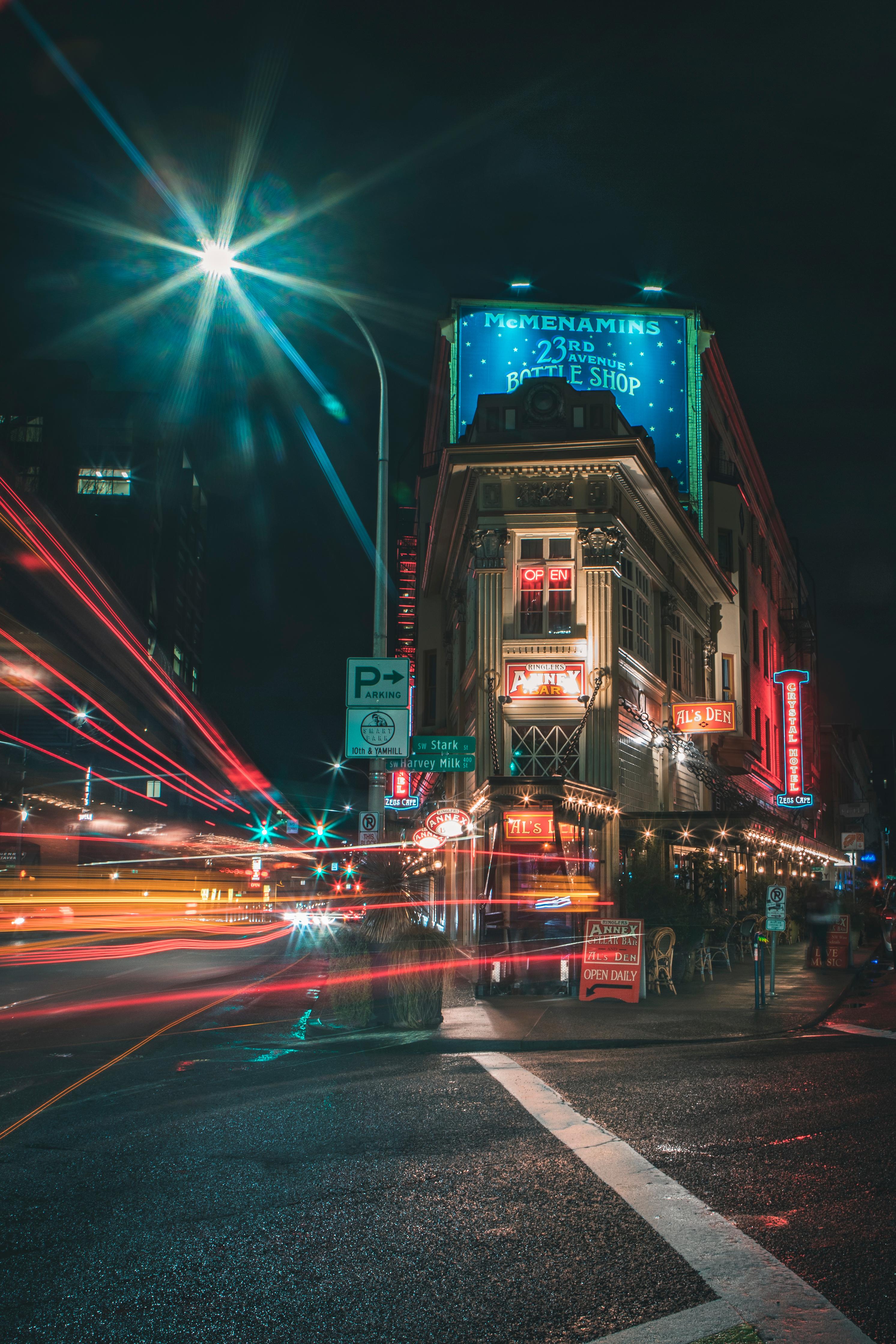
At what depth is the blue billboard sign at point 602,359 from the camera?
3678cm

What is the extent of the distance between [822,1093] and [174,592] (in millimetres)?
147772

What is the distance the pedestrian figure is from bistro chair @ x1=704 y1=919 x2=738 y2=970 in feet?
5.88

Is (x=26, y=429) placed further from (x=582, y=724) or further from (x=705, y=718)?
(x=582, y=724)

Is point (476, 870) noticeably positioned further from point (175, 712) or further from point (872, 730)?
point (872, 730)

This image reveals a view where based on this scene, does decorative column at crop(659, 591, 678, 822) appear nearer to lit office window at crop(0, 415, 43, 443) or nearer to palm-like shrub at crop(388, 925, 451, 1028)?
palm-like shrub at crop(388, 925, 451, 1028)

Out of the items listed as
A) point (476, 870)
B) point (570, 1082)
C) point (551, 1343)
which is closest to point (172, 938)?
point (476, 870)

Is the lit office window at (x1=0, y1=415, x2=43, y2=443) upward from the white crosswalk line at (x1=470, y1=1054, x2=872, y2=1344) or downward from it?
upward

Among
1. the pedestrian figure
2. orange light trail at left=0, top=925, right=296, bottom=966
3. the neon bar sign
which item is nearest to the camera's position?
the pedestrian figure

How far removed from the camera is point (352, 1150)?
7.50 metres

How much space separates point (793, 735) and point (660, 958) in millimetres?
36702

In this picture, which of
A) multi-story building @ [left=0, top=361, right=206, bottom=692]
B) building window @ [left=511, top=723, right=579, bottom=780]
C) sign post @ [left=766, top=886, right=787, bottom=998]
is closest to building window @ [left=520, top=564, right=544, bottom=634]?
building window @ [left=511, top=723, right=579, bottom=780]

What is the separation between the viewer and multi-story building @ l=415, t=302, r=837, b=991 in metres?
25.2

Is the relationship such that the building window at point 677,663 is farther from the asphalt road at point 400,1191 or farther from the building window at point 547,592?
the asphalt road at point 400,1191

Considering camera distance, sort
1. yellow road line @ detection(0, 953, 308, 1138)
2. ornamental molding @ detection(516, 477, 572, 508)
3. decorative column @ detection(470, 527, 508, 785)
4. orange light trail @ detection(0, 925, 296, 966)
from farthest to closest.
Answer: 1. ornamental molding @ detection(516, 477, 572, 508)
2. decorative column @ detection(470, 527, 508, 785)
3. orange light trail @ detection(0, 925, 296, 966)
4. yellow road line @ detection(0, 953, 308, 1138)
